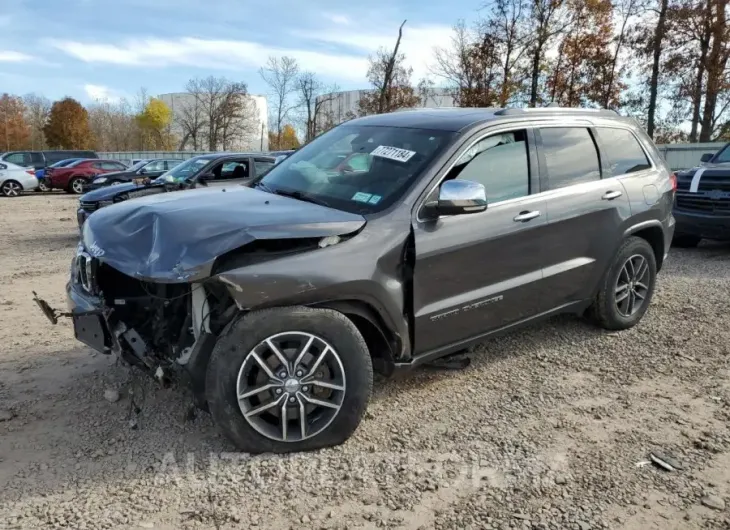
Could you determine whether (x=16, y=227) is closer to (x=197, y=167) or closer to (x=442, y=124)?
(x=197, y=167)

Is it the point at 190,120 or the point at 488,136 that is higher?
the point at 190,120

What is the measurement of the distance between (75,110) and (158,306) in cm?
6283

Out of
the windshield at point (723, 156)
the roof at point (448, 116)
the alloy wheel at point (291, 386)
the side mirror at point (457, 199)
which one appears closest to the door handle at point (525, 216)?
the side mirror at point (457, 199)

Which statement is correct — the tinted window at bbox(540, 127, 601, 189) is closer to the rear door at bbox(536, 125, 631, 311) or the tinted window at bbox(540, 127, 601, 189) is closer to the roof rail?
the rear door at bbox(536, 125, 631, 311)

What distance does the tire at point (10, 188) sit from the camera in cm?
2306

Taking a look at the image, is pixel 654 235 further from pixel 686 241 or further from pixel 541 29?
pixel 541 29

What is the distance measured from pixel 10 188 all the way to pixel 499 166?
24.4 meters

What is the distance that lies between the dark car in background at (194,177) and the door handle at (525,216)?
5.98 meters

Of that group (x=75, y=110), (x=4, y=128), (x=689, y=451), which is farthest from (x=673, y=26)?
(x=4, y=128)

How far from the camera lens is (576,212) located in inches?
170

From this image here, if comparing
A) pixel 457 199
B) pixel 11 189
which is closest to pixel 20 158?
pixel 11 189

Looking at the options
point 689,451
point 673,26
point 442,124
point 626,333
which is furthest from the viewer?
point 673,26

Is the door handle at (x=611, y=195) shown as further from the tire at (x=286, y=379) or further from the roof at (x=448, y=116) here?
the tire at (x=286, y=379)

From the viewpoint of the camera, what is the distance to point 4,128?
65.4 m
